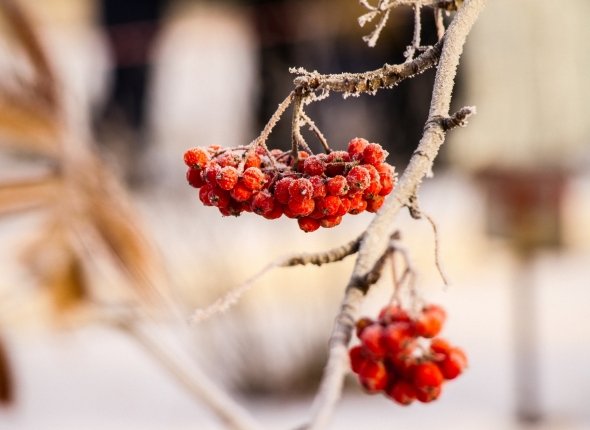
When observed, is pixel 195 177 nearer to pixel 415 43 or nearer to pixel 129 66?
pixel 415 43

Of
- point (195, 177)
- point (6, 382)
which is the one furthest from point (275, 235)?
point (195, 177)

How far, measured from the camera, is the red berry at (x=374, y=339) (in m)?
0.51

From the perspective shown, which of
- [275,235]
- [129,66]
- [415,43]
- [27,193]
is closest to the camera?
[415,43]

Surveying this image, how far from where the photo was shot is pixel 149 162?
4.78 metres

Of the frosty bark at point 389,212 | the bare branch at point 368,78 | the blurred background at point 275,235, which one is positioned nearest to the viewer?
the frosty bark at point 389,212

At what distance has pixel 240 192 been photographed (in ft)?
1.71

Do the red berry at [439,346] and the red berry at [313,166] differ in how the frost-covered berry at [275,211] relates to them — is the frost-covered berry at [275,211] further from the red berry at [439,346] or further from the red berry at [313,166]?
the red berry at [439,346]

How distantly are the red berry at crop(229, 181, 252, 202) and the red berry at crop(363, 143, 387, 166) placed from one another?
0.07 m

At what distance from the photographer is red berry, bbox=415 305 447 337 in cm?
51

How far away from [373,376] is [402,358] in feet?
0.07

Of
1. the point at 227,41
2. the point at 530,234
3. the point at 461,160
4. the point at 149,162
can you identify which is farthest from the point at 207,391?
the point at 227,41

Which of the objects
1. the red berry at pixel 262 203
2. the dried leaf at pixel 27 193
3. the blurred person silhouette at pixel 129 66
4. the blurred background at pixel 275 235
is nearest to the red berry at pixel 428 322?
the red berry at pixel 262 203

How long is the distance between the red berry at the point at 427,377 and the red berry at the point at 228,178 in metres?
0.15

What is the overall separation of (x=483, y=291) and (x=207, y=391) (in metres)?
3.45
